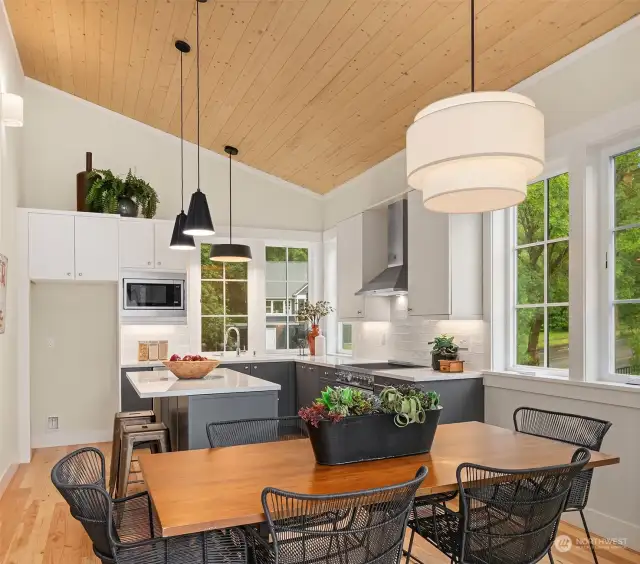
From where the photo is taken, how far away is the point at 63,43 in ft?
15.8

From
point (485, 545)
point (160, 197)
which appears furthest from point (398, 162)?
point (485, 545)

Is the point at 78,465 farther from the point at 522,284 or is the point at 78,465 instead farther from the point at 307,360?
the point at 307,360

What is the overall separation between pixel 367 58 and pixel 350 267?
2.30 m

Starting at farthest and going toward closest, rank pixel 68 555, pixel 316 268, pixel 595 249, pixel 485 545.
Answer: pixel 316 268 < pixel 595 249 < pixel 68 555 < pixel 485 545

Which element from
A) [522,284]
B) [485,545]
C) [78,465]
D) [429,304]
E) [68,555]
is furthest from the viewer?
[429,304]

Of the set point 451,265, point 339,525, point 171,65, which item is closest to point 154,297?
point 171,65

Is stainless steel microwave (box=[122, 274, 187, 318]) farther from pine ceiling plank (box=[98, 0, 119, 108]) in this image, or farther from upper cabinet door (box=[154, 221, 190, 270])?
pine ceiling plank (box=[98, 0, 119, 108])

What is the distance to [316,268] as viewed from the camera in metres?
7.05

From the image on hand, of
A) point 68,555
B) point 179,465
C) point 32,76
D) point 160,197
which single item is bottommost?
point 68,555

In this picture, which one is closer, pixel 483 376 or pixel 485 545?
pixel 485 545

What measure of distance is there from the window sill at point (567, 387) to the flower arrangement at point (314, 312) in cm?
258

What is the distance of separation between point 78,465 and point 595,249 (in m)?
3.01

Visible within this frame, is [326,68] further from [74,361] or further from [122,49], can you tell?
[74,361]

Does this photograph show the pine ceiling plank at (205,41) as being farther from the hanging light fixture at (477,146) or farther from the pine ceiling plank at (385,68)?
the hanging light fixture at (477,146)
